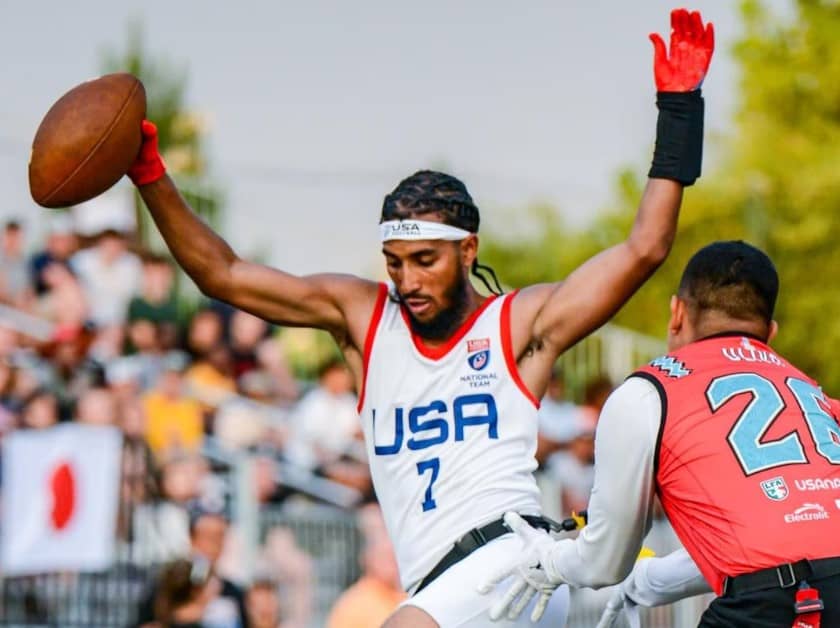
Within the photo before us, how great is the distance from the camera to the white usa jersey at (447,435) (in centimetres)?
579

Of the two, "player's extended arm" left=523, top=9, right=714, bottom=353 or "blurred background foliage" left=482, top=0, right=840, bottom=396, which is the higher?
"blurred background foliage" left=482, top=0, right=840, bottom=396

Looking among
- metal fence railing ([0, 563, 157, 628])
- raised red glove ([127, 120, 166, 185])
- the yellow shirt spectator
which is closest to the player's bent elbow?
raised red glove ([127, 120, 166, 185])

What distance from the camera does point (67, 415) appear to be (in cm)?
1161

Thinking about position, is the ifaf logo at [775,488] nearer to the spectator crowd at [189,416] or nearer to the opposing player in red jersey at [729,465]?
the opposing player in red jersey at [729,465]

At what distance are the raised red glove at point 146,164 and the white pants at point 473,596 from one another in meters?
1.92

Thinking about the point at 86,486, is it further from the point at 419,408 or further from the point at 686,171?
the point at 686,171

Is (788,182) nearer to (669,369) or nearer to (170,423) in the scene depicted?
(170,423)

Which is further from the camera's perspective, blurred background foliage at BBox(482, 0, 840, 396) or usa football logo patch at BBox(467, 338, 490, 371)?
blurred background foliage at BBox(482, 0, 840, 396)

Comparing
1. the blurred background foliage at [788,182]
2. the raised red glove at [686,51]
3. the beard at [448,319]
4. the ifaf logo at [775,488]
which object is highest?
the blurred background foliage at [788,182]

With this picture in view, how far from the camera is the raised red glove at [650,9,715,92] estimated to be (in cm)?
577

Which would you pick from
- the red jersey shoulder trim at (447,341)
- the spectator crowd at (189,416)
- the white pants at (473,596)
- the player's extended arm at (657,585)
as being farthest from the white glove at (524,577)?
the spectator crowd at (189,416)

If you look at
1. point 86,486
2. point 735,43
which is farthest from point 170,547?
point 735,43

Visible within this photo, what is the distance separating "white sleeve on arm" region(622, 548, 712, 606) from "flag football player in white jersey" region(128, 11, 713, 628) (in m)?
0.28

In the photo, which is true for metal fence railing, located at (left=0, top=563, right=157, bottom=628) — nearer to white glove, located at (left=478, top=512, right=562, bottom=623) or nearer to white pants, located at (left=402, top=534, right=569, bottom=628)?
white pants, located at (left=402, top=534, right=569, bottom=628)
